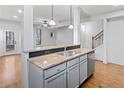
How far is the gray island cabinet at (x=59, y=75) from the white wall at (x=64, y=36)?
6.29 meters

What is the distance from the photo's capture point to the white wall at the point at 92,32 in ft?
19.0

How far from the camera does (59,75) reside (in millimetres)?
1930

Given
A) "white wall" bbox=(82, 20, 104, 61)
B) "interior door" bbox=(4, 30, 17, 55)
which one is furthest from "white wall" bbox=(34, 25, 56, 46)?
"white wall" bbox=(82, 20, 104, 61)

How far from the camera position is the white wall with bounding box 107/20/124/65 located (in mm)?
4762

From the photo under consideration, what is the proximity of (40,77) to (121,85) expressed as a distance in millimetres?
2254

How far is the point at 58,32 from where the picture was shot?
1024 centimetres

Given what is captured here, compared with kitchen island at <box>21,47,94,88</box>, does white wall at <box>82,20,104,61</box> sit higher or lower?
higher

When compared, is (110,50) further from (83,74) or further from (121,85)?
(83,74)

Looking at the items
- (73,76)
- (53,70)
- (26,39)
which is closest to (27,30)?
(26,39)

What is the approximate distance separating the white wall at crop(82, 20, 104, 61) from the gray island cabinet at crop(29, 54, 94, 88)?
11.0ft

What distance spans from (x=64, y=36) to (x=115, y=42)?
16.5 feet

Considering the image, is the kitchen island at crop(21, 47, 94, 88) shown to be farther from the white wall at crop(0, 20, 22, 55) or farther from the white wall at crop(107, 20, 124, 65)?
the white wall at crop(0, 20, 22, 55)

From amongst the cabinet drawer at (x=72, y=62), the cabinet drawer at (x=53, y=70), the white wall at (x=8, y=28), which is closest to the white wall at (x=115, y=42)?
the cabinet drawer at (x=72, y=62)

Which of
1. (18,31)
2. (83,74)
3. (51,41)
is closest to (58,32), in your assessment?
(51,41)
